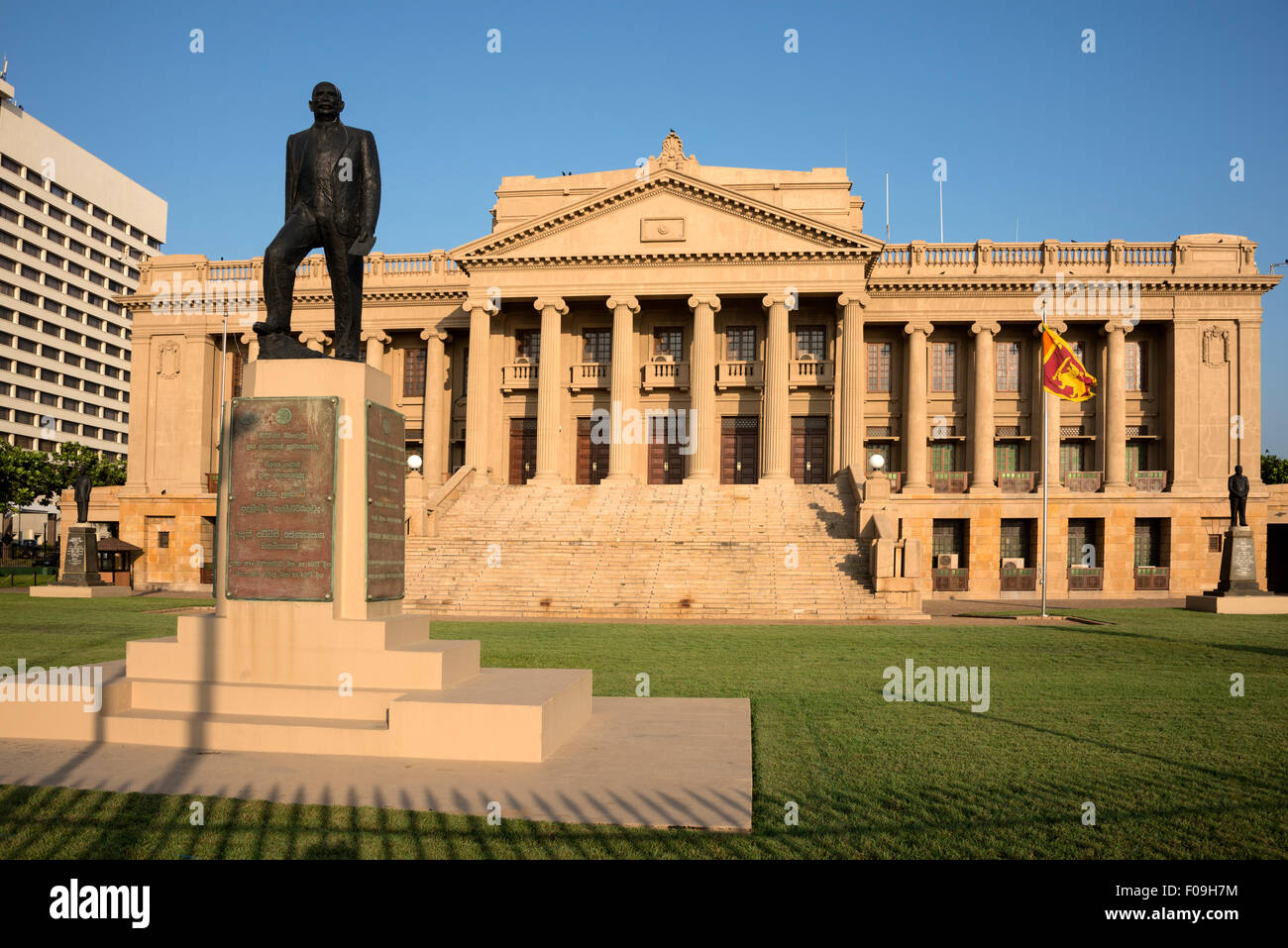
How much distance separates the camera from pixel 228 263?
51281 mm

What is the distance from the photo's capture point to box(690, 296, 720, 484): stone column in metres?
42.5

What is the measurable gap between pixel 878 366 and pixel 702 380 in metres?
9.96

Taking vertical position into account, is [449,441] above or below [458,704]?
above

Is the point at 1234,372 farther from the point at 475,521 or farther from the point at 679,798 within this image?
the point at 679,798

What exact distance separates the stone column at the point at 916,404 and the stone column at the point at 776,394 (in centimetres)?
638

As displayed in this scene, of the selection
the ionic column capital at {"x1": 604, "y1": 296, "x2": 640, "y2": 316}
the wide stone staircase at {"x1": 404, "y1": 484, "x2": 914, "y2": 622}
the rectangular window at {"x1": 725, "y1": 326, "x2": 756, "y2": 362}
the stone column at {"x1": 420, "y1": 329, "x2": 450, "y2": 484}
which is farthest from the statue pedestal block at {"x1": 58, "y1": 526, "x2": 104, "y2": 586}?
the rectangular window at {"x1": 725, "y1": 326, "x2": 756, "y2": 362}

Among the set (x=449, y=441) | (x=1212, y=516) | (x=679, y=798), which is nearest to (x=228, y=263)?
(x=449, y=441)

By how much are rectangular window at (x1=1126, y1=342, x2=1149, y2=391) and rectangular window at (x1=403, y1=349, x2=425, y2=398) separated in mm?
33178

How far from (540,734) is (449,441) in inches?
1644

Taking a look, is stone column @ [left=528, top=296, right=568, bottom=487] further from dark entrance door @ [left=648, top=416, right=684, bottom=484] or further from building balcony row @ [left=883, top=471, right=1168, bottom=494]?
building balcony row @ [left=883, top=471, right=1168, bottom=494]

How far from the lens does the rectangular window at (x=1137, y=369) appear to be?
154ft

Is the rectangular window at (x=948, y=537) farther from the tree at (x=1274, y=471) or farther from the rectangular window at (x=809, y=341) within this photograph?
the tree at (x=1274, y=471)
